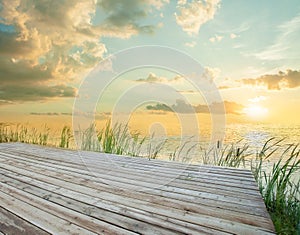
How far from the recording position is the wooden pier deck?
45.3 inches

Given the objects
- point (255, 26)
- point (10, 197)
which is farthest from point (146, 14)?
point (10, 197)

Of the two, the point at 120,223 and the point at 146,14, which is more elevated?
the point at 146,14

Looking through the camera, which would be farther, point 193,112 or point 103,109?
point 103,109

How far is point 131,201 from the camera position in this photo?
4.90ft

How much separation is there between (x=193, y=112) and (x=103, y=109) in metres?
1.17

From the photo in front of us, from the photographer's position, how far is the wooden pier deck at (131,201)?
1.15 meters

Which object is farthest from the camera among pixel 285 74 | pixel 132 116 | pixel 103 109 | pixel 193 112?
pixel 285 74

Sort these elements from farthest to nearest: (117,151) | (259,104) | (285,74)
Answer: (285,74)
(259,104)
(117,151)

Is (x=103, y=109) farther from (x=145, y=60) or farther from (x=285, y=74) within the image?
(x=285, y=74)

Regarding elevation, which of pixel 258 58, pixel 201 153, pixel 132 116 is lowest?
pixel 201 153

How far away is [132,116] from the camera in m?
3.31

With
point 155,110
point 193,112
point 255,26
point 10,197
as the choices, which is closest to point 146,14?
point 255,26

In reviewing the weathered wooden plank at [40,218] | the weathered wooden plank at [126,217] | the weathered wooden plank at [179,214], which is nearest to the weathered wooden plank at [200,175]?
the weathered wooden plank at [179,214]

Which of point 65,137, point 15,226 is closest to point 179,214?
point 15,226
